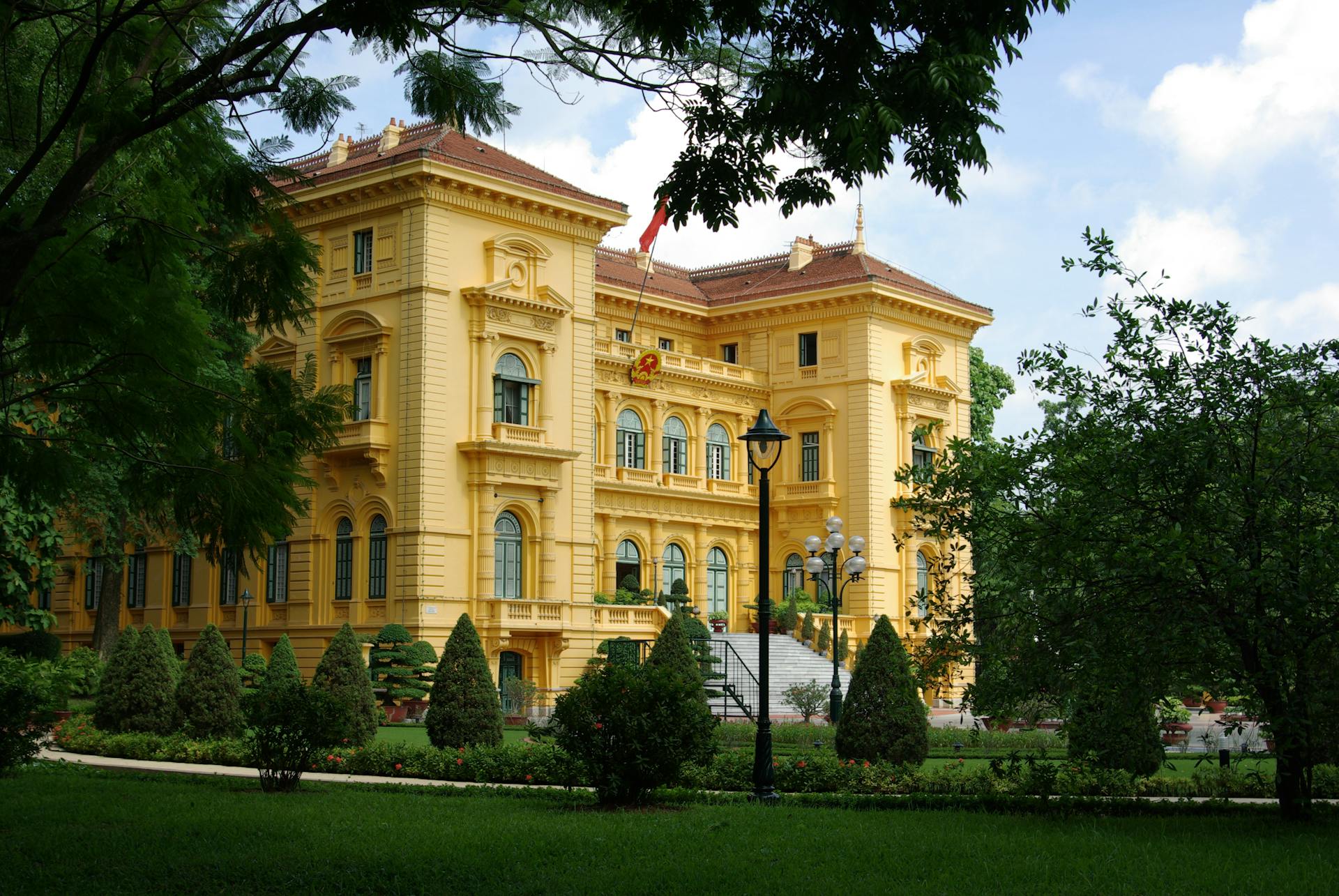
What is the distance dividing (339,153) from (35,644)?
47.8ft

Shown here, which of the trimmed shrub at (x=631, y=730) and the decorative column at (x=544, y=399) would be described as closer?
the trimmed shrub at (x=631, y=730)

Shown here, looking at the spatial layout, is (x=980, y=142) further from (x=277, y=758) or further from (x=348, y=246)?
(x=348, y=246)

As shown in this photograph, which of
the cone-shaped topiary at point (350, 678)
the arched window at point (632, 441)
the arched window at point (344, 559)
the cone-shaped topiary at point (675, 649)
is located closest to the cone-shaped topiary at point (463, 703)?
the cone-shaped topiary at point (350, 678)

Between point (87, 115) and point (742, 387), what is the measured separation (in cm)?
3756

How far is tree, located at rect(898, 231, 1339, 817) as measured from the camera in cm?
1264

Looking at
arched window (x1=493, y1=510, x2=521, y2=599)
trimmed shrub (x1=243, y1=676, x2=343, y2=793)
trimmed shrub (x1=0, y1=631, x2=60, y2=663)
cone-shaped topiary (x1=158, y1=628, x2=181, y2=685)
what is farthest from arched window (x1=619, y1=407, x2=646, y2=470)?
trimmed shrub (x1=243, y1=676, x2=343, y2=793)

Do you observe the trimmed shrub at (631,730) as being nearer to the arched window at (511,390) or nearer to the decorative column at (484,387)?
the decorative column at (484,387)

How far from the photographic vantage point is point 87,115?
10695mm

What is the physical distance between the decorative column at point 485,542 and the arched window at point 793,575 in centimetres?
1451

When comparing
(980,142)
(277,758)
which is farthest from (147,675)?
(980,142)

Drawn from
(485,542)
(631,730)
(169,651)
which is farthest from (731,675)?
(631,730)

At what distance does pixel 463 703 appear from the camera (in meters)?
20.6

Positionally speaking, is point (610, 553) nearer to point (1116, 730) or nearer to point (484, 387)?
point (484, 387)

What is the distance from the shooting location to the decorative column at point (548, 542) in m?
36.3
